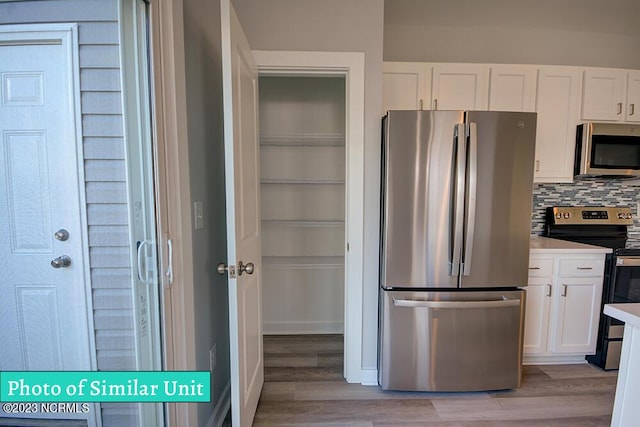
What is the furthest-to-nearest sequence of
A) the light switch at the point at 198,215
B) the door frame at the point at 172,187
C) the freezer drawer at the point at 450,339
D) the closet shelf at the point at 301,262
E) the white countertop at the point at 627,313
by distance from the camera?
the closet shelf at the point at 301,262, the freezer drawer at the point at 450,339, the light switch at the point at 198,215, the door frame at the point at 172,187, the white countertop at the point at 627,313

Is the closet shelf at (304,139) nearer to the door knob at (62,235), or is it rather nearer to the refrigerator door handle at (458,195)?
the refrigerator door handle at (458,195)

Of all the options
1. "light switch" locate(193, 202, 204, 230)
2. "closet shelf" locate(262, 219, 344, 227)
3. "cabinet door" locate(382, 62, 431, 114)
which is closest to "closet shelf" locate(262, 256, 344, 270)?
"closet shelf" locate(262, 219, 344, 227)

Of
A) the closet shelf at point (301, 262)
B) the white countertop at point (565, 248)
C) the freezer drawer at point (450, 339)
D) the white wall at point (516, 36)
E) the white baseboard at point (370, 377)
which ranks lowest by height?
the white baseboard at point (370, 377)

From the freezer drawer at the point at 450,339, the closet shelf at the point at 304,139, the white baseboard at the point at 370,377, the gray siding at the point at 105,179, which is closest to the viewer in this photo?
the gray siding at the point at 105,179

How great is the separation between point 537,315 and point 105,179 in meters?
2.76

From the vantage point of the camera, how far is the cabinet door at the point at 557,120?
2.21m

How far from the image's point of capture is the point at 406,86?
2148 mm

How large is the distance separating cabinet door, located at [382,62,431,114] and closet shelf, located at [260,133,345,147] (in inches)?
21.5

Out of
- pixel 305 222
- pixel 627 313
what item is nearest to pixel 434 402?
pixel 627 313

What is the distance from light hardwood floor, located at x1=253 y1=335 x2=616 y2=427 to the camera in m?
1.60

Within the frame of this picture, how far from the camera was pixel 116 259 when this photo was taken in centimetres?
105

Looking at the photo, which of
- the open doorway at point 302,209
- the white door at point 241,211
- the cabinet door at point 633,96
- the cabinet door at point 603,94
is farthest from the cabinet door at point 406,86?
the cabinet door at point 633,96

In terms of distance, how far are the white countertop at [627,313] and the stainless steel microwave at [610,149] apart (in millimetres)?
1879

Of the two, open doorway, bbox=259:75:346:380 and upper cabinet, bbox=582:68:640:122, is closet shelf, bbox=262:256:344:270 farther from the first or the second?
upper cabinet, bbox=582:68:640:122
